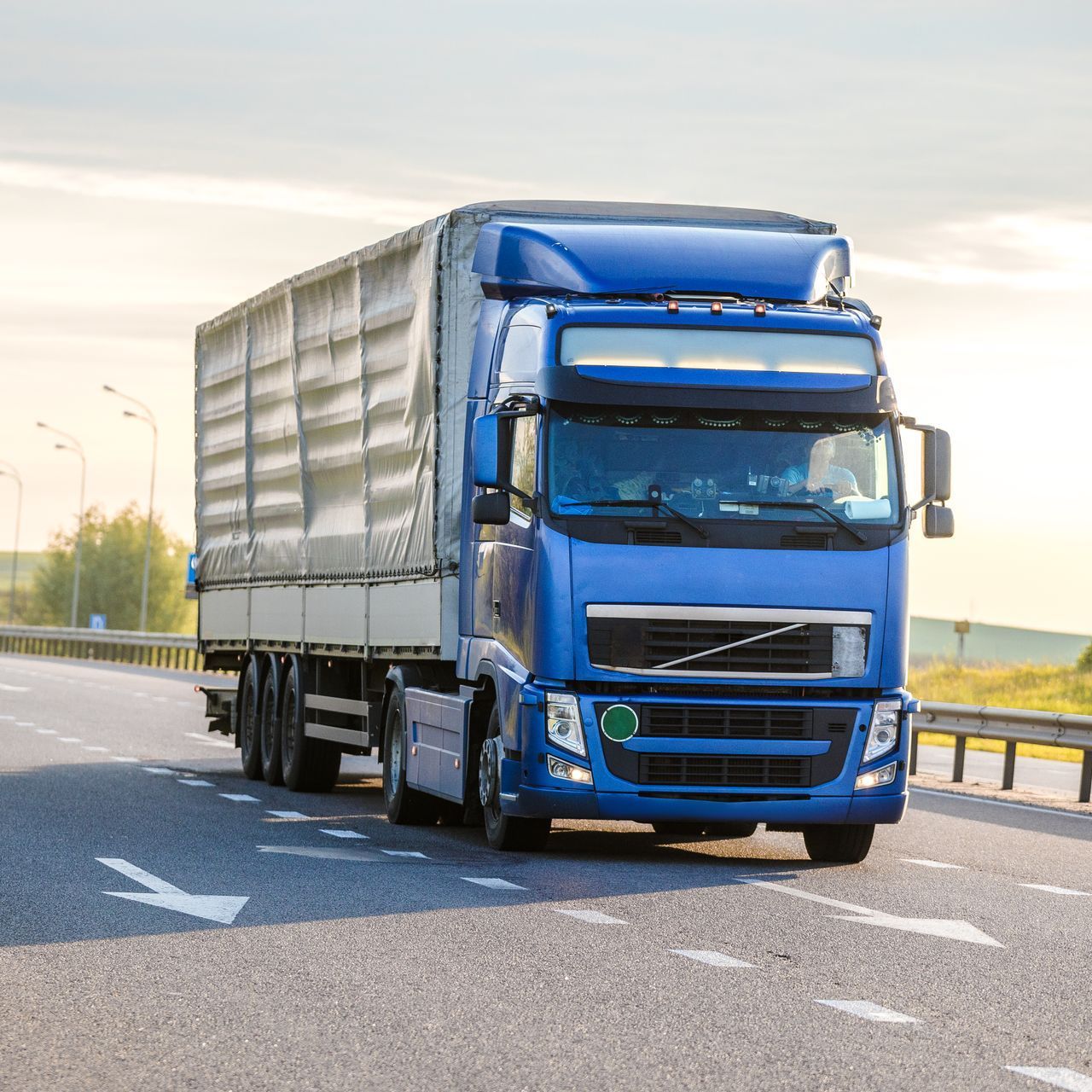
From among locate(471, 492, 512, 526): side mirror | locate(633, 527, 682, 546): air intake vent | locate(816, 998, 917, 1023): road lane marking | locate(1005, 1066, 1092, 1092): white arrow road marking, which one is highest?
locate(471, 492, 512, 526): side mirror

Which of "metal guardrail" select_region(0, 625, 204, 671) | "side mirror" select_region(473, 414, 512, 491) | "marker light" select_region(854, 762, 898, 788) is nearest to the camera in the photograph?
"marker light" select_region(854, 762, 898, 788)

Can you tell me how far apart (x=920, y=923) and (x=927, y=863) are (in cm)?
305

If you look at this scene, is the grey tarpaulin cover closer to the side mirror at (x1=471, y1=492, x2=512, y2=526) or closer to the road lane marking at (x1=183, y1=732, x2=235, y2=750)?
the side mirror at (x1=471, y1=492, x2=512, y2=526)

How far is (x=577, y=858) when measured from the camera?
43.0 ft

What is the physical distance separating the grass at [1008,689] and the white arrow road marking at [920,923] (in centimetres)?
2131

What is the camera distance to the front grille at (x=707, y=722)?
40.6 feet

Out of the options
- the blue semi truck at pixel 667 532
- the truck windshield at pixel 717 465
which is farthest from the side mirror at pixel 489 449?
the truck windshield at pixel 717 465

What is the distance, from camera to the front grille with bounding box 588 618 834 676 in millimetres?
12336

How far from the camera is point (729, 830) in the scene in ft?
49.8

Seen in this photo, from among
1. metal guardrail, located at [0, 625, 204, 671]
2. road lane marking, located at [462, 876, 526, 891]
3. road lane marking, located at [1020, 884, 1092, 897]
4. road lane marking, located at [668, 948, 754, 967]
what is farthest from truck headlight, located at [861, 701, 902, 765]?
metal guardrail, located at [0, 625, 204, 671]

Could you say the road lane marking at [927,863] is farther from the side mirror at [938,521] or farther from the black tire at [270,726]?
the black tire at [270,726]

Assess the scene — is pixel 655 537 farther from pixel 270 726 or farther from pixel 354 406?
pixel 270 726

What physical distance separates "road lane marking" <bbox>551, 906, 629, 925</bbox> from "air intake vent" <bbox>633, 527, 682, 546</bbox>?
2.49 m

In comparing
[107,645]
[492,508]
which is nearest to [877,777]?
[492,508]
